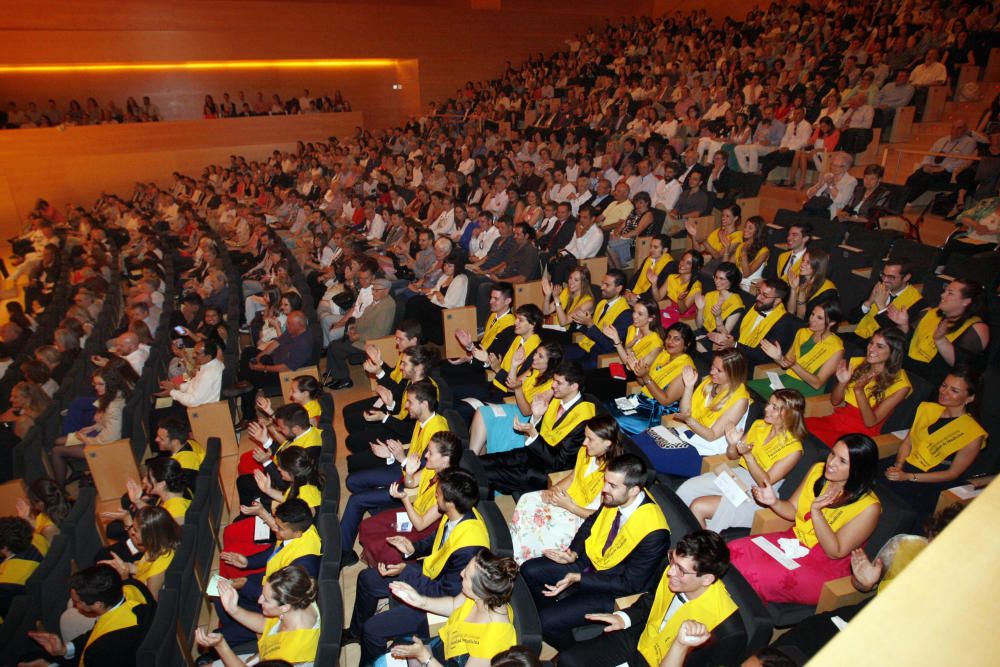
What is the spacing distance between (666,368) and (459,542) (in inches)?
83.5

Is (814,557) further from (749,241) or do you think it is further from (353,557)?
(749,241)

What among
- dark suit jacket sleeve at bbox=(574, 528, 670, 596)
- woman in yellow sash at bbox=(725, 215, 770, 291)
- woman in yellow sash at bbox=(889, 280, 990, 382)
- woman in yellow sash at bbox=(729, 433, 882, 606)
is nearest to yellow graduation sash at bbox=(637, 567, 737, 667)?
dark suit jacket sleeve at bbox=(574, 528, 670, 596)

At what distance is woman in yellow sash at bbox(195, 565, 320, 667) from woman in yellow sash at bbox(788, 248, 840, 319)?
4423mm

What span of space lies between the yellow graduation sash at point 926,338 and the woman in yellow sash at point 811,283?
2.36 ft

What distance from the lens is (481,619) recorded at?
2.36 meters

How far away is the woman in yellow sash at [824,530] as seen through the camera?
276cm

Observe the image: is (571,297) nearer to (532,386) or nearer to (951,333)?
(532,386)

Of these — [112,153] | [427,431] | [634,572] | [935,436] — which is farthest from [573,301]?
[112,153]

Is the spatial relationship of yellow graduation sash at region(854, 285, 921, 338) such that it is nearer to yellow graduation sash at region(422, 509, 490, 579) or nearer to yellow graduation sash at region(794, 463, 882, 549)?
yellow graduation sash at region(794, 463, 882, 549)

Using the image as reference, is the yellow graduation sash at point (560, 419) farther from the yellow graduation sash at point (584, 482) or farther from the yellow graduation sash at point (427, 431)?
the yellow graduation sash at point (427, 431)

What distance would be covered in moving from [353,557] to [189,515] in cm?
97

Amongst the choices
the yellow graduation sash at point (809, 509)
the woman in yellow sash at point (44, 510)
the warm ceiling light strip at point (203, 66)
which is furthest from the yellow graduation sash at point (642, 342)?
the warm ceiling light strip at point (203, 66)

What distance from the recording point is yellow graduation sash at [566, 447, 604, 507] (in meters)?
3.19

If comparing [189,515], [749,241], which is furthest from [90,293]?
[749,241]
